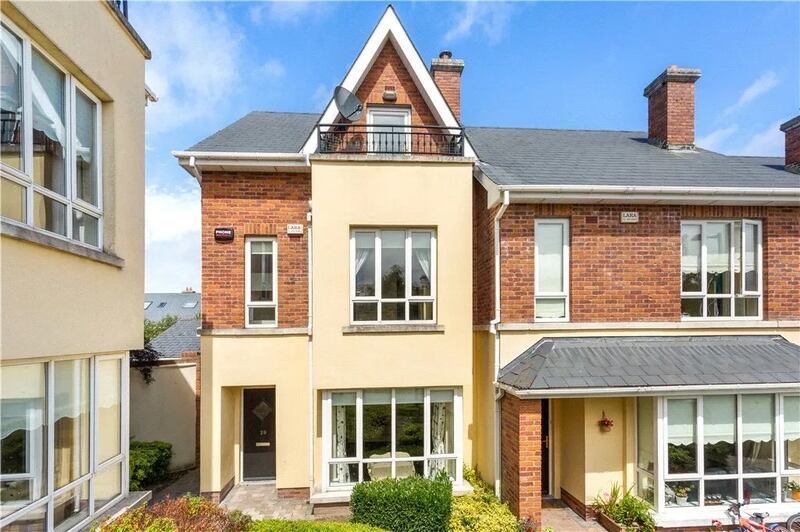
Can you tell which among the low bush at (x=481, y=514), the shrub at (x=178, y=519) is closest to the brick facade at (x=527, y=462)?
the low bush at (x=481, y=514)

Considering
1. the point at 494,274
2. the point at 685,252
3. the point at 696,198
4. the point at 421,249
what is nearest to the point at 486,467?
the point at 494,274

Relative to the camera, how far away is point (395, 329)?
8602mm

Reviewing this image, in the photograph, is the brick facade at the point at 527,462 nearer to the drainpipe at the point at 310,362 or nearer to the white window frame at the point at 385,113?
the drainpipe at the point at 310,362

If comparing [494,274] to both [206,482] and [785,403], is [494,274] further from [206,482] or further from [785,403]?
[206,482]

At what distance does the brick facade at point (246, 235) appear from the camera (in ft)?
31.0

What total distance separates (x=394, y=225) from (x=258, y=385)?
438cm

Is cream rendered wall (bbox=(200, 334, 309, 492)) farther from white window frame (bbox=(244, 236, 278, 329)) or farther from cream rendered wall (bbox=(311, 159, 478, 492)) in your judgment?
cream rendered wall (bbox=(311, 159, 478, 492))

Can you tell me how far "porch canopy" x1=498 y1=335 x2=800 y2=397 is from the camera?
7664 mm

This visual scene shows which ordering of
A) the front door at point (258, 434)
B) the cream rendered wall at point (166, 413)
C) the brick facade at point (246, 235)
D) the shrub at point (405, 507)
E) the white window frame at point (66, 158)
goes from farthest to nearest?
the cream rendered wall at point (166, 413) < the front door at point (258, 434) < the brick facade at point (246, 235) < the shrub at point (405, 507) < the white window frame at point (66, 158)

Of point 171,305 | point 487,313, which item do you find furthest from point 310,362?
point 171,305

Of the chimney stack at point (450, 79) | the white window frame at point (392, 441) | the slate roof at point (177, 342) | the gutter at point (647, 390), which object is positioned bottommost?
the white window frame at point (392, 441)

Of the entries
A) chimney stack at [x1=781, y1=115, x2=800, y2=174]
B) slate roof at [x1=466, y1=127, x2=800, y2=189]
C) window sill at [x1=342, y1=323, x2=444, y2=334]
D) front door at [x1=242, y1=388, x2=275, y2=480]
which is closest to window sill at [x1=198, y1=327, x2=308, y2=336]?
window sill at [x1=342, y1=323, x2=444, y2=334]

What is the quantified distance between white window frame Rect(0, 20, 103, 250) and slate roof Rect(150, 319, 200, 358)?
A: 357 inches

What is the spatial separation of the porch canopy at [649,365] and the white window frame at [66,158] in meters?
6.87
